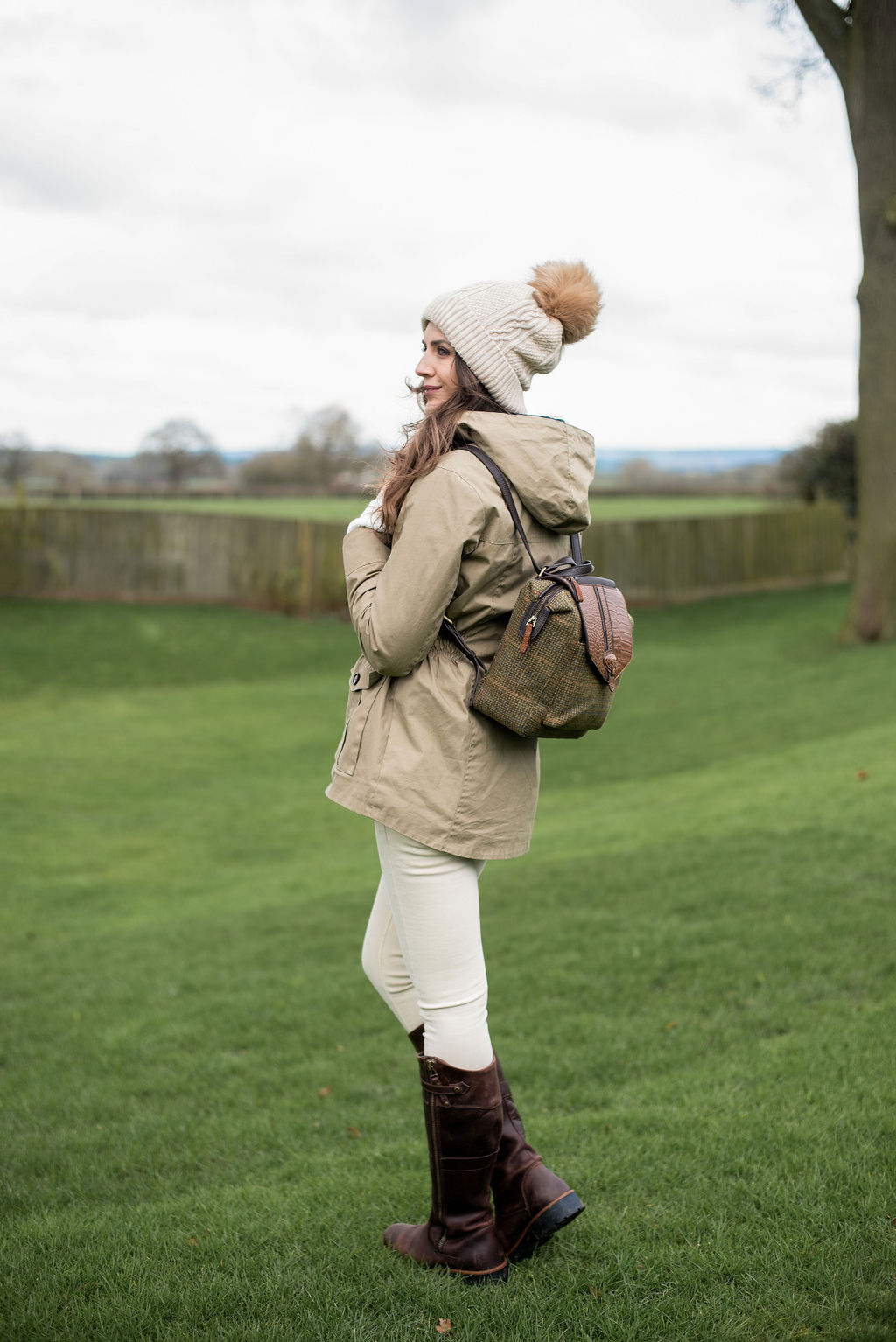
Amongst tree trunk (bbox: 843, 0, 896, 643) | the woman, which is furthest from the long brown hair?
tree trunk (bbox: 843, 0, 896, 643)

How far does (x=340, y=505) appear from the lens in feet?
122

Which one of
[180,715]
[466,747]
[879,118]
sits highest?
[879,118]

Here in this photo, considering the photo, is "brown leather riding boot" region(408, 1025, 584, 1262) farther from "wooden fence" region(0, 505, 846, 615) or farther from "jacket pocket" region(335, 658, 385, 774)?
"wooden fence" region(0, 505, 846, 615)

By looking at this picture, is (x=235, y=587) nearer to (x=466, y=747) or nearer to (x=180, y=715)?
(x=180, y=715)

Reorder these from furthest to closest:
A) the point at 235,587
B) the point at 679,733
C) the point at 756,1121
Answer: the point at 235,587 < the point at 679,733 < the point at 756,1121

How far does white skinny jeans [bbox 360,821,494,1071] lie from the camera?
7.97ft

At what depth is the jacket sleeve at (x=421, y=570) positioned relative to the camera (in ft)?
7.46

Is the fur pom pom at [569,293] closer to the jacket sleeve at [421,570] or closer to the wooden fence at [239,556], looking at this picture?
the jacket sleeve at [421,570]

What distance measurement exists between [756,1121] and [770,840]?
3.96 meters

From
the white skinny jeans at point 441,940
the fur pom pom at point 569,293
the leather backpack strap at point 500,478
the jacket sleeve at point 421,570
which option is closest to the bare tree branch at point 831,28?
the fur pom pom at point 569,293

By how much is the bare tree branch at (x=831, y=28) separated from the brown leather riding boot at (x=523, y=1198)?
15.4m

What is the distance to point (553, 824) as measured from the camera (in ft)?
31.1

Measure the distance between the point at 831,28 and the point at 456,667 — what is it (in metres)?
15.6

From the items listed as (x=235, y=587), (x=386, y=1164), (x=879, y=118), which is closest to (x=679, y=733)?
(x=879, y=118)
